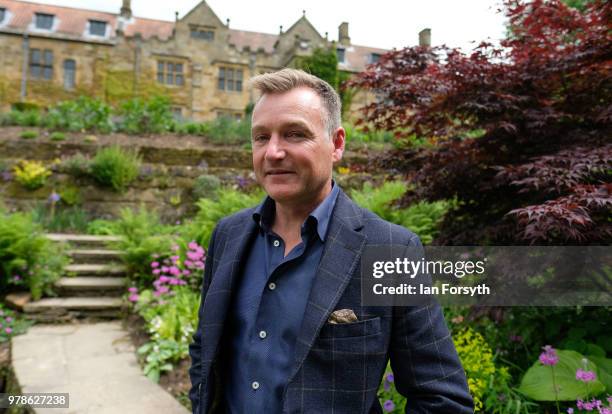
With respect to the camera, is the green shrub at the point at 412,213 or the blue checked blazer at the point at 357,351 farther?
the green shrub at the point at 412,213

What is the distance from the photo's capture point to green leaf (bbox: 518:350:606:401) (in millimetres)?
2104

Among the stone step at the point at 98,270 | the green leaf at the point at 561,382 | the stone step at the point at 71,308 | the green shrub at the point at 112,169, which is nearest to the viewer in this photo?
the green leaf at the point at 561,382

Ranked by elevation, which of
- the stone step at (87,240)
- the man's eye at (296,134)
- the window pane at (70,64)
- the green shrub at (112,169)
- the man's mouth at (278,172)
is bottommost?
the stone step at (87,240)

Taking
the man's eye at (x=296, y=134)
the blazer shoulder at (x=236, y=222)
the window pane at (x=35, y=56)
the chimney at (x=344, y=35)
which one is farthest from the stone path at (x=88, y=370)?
the chimney at (x=344, y=35)

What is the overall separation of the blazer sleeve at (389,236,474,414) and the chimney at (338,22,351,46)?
31935 mm

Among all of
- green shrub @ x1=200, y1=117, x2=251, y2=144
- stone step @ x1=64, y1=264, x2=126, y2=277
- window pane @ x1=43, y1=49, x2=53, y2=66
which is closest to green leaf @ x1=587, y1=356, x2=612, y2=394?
stone step @ x1=64, y1=264, x2=126, y2=277

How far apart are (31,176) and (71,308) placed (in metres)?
4.87

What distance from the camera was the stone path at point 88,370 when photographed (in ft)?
9.98

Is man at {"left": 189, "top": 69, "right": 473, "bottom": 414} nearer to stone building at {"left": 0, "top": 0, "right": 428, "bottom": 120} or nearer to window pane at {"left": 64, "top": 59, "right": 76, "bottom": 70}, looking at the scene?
stone building at {"left": 0, "top": 0, "right": 428, "bottom": 120}

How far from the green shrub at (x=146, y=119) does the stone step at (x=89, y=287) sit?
8.43 meters

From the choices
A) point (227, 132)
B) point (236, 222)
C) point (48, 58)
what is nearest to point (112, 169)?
point (227, 132)

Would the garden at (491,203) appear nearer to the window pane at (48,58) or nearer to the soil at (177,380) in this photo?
the soil at (177,380)

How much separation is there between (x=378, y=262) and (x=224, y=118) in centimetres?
1367

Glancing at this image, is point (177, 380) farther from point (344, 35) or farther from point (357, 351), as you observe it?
point (344, 35)
